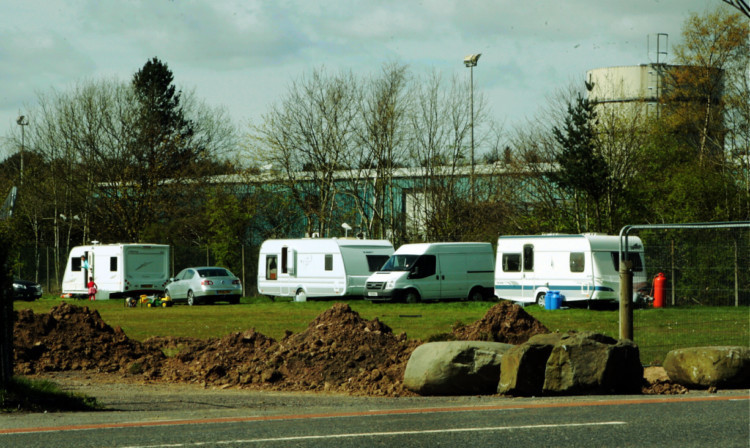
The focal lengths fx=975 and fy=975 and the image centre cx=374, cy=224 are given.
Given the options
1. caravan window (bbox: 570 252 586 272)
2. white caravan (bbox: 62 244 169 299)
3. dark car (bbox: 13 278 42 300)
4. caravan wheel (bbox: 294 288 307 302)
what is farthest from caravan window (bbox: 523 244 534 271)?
dark car (bbox: 13 278 42 300)

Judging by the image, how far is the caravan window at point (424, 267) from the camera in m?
36.8

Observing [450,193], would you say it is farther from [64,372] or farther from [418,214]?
[64,372]

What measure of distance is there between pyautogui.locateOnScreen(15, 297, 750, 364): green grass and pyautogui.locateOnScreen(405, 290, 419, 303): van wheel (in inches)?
39.4

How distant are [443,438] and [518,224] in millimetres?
36779

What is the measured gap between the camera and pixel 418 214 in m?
51.1

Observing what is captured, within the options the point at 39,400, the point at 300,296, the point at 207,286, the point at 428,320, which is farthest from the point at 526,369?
the point at 207,286

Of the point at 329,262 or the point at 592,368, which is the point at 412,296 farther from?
the point at 592,368

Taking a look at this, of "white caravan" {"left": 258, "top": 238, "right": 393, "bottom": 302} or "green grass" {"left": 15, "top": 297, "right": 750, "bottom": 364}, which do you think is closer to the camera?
"green grass" {"left": 15, "top": 297, "right": 750, "bottom": 364}

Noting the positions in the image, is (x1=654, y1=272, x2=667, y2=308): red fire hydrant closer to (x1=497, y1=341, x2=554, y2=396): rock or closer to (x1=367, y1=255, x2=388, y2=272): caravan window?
(x1=497, y1=341, x2=554, y2=396): rock

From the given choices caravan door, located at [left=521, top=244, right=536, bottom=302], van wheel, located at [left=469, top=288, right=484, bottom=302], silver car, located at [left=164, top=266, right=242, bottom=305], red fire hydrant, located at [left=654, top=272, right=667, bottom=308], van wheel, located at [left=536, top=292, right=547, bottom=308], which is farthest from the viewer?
silver car, located at [left=164, top=266, right=242, bottom=305]

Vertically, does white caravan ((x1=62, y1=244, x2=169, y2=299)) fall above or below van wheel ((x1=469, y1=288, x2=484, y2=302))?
above

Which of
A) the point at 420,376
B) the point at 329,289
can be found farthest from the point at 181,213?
the point at 420,376

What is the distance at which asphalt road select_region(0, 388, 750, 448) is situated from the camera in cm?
902

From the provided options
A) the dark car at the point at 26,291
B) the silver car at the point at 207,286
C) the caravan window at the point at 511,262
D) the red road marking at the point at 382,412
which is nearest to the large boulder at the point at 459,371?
the red road marking at the point at 382,412
